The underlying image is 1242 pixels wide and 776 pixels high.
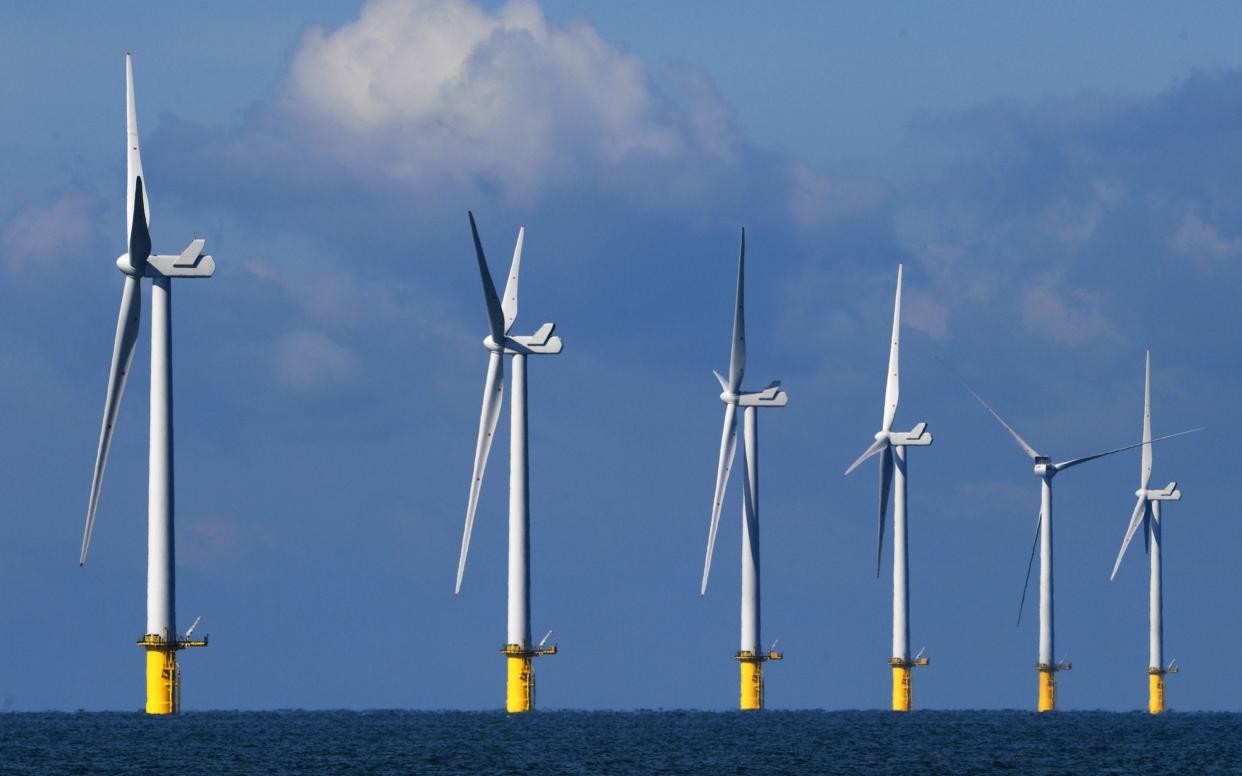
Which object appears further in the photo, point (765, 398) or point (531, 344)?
point (765, 398)

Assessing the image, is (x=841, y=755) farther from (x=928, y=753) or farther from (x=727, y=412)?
(x=727, y=412)

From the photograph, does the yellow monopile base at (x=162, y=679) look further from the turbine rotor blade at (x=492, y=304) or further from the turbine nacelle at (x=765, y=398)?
the turbine nacelle at (x=765, y=398)

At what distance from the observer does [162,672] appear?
12269cm

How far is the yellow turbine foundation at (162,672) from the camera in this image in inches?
4788

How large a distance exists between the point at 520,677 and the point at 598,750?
2293cm

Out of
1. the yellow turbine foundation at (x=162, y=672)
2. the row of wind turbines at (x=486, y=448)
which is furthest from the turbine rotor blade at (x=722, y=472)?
the yellow turbine foundation at (x=162, y=672)

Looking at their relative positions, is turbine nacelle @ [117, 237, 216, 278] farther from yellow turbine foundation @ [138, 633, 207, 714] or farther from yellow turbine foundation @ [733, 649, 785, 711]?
yellow turbine foundation @ [733, 649, 785, 711]

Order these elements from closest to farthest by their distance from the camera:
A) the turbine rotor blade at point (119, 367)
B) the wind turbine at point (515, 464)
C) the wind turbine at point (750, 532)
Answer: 1. the turbine rotor blade at point (119, 367)
2. the wind turbine at point (515, 464)
3. the wind turbine at point (750, 532)

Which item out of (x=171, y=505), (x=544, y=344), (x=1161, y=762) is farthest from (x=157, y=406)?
(x=1161, y=762)

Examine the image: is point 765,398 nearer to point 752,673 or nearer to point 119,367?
point 752,673

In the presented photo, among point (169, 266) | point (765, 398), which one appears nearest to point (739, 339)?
point (765, 398)

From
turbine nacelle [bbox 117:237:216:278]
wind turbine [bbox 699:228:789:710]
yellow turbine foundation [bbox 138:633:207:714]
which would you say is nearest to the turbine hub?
turbine nacelle [bbox 117:237:216:278]

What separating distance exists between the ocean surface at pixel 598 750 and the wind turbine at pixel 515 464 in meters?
5.38

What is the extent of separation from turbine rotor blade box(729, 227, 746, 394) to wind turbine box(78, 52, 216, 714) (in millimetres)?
57849
